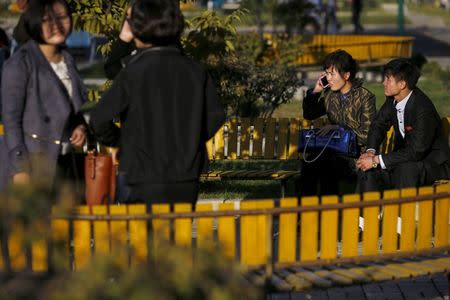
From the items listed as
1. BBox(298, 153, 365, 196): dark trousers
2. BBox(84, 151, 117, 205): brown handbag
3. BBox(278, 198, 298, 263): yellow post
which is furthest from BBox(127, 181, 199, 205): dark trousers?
BBox(298, 153, 365, 196): dark trousers

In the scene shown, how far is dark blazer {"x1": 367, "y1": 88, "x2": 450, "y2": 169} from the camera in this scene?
9422 mm

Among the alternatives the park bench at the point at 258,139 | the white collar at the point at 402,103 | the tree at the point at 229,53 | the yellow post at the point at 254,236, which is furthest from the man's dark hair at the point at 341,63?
the yellow post at the point at 254,236

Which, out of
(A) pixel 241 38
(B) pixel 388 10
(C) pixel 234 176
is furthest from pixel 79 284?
(B) pixel 388 10

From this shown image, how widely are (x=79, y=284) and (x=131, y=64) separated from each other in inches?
105

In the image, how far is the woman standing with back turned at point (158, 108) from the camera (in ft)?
22.0

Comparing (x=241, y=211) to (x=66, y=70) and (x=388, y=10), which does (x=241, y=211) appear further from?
(x=388, y=10)

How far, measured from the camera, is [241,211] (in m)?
6.88

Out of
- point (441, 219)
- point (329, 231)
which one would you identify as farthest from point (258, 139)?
point (329, 231)

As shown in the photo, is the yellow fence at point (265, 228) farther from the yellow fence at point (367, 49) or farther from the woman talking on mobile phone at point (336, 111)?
the yellow fence at point (367, 49)

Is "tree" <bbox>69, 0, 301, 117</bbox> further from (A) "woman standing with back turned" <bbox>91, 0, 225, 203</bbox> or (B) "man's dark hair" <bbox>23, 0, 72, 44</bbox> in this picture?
(A) "woman standing with back turned" <bbox>91, 0, 225, 203</bbox>

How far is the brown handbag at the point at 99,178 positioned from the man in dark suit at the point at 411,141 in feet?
9.56

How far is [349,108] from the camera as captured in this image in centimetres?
983

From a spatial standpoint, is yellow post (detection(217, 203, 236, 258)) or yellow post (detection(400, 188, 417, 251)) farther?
yellow post (detection(400, 188, 417, 251))

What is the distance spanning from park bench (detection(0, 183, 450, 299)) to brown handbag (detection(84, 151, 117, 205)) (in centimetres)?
24
